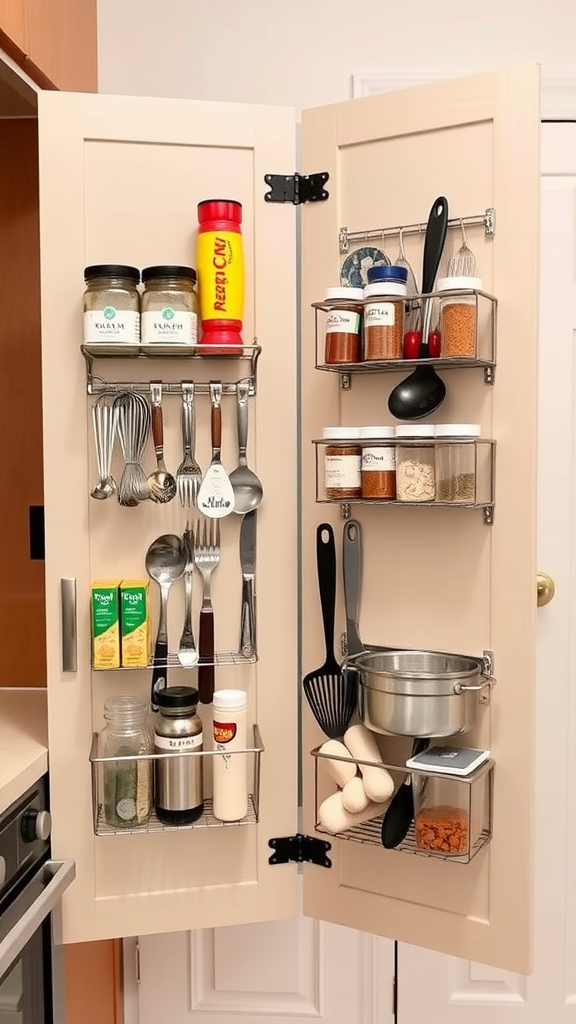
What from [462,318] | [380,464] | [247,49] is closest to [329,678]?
[380,464]

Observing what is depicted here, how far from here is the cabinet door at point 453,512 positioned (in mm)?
1429

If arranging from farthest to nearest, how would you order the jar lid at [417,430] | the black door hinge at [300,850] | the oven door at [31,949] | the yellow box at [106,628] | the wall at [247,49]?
the wall at [247,49] < the black door hinge at [300,850] < the yellow box at [106,628] < the jar lid at [417,430] < the oven door at [31,949]

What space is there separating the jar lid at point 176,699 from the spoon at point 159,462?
31cm

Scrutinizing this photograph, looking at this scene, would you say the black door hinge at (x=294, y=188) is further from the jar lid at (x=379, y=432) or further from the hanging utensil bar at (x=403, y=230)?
the jar lid at (x=379, y=432)

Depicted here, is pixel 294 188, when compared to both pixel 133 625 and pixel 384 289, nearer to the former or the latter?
pixel 384 289

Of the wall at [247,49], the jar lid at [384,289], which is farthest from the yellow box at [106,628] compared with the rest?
the wall at [247,49]

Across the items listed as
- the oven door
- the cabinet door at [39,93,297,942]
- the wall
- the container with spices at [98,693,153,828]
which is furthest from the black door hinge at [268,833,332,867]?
the wall

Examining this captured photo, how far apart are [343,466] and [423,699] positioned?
379mm

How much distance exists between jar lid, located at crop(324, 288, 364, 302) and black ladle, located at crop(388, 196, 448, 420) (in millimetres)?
100

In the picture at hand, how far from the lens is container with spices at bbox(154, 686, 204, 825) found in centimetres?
153

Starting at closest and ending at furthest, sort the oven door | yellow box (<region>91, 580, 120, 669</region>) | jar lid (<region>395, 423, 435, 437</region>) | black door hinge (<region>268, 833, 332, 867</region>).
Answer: the oven door
jar lid (<region>395, 423, 435, 437</region>)
yellow box (<region>91, 580, 120, 669</region>)
black door hinge (<region>268, 833, 332, 867</region>)

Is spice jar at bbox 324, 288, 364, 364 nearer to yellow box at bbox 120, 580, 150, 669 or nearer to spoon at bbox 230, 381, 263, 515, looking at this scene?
spoon at bbox 230, 381, 263, 515

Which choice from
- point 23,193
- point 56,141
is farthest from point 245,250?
point 23,193

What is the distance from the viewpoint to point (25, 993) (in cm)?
146
